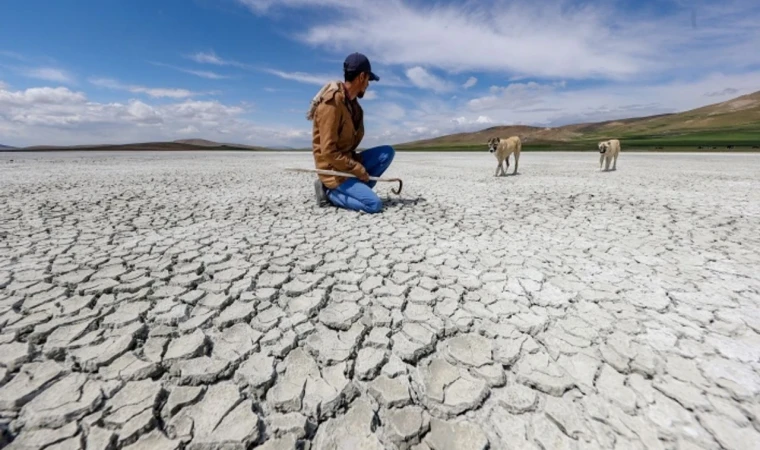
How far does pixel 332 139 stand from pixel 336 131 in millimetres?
102

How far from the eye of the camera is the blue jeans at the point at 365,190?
3.99 m

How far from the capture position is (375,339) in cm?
166

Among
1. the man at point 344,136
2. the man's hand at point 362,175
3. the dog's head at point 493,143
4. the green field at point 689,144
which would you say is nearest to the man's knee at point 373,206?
the man at point 344,136

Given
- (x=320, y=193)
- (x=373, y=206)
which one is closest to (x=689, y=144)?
(x=373, y=206)

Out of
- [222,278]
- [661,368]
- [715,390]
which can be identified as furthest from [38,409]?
[715,390]

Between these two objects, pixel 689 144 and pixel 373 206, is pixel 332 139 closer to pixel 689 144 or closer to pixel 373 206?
pixel 373 206

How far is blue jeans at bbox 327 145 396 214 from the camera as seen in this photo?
13.1 ft

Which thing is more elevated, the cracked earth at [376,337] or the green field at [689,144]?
the green field at [689,144]

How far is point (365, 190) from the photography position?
400 centimetres

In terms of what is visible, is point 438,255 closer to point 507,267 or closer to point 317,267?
point 507,267

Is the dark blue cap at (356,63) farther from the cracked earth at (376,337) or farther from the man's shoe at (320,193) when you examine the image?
the cracked earth at (376,337)

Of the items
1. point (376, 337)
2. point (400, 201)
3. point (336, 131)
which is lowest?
point (376, 337)

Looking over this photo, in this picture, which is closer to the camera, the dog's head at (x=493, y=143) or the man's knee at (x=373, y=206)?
the man's knee at (x=373, y=206)

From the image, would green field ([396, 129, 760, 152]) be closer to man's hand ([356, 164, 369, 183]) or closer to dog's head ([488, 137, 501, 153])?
dog's head ([488, 137, 501, 153])
